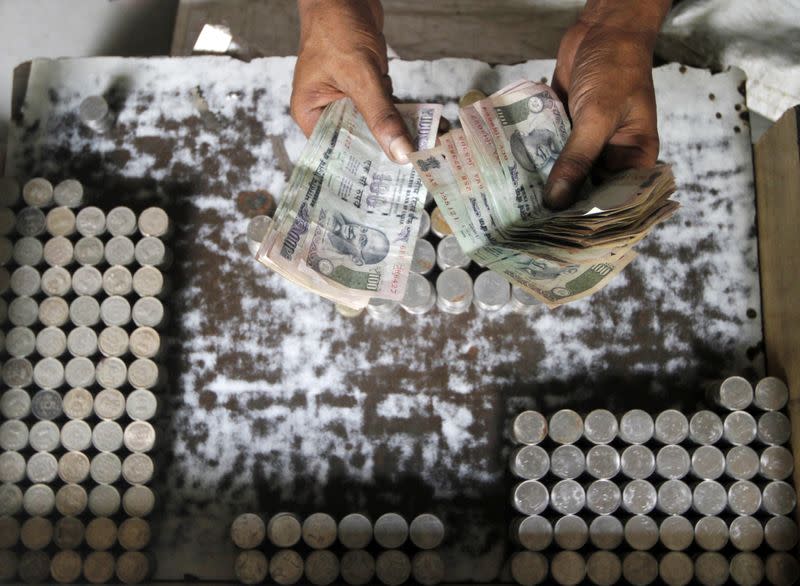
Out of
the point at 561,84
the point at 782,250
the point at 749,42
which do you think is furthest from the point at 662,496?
the point at 749,42

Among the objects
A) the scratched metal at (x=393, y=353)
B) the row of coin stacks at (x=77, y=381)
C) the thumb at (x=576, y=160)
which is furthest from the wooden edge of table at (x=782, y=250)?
the row of coin stacks at (x=77, y=381)

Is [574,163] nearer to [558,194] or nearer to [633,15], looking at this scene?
[558,194]

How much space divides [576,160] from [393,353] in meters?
0.58

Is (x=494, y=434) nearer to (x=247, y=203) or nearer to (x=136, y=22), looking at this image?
(x=247, y=203)

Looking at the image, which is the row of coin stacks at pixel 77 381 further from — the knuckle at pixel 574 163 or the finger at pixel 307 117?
the knuckle at pixel 574 163

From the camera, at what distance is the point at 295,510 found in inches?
57.6

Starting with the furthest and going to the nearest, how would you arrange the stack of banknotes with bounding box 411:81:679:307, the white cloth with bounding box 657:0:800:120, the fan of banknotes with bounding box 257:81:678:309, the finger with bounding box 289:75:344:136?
1. the white cloth with bounding box 657:0:800:120
2. the finger with bounding box 289:75:344:136
3. the fan of banknotes with bounding box 257:81:678:309
4. the stack of banknotes with bounding box 411:81:679:307

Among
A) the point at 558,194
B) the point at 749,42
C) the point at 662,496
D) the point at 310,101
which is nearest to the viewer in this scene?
the point at 558,194

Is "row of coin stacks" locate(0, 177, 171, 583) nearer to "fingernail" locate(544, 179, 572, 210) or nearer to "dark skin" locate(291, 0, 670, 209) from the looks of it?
"dark skin" locate(291, 0, 670, 209)

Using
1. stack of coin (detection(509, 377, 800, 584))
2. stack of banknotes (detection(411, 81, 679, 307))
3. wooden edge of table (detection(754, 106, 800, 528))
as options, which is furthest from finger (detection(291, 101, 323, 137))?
wooden edge of table (detection(754, 106, 800, 528))

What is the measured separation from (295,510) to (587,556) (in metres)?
0.61

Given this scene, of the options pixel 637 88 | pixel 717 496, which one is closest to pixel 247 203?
pixel 637 88

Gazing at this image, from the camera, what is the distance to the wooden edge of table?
139 cm

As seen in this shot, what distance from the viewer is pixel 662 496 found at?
1.37 meters
